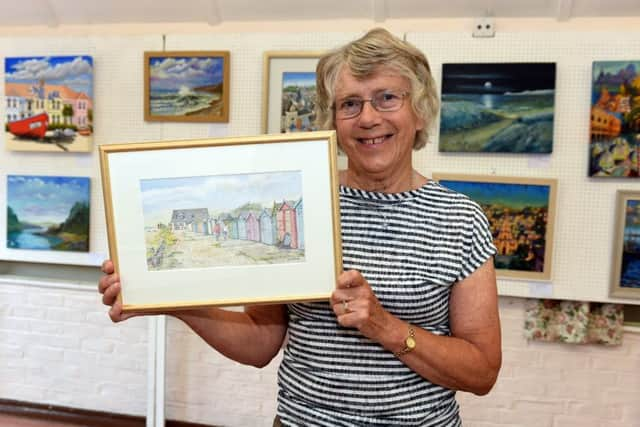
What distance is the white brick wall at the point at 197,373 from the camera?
226 centimetres

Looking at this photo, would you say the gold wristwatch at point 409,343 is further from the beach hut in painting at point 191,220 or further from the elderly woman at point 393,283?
the beach hut in painting at point 191,220

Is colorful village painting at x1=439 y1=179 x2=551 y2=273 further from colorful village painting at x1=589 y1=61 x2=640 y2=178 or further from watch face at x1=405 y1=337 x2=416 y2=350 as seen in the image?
Result: watch face at x1=405 y1=337 x2=416 y2=350

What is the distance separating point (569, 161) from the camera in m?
2.17

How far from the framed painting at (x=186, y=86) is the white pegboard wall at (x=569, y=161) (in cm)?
99

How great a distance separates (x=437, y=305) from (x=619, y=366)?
1.71 meters

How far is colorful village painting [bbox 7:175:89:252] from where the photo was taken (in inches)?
102

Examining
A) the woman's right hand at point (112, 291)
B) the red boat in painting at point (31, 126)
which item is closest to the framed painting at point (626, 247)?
the woman's right hand at point (112, 291)

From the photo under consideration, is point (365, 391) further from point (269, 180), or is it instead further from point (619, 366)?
point (619, 366)

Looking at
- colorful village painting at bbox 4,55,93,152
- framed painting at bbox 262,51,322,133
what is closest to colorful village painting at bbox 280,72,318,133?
framed painting at bbox 262,51,322,133

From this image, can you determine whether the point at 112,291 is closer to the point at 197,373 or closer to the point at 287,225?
the point at 287,225

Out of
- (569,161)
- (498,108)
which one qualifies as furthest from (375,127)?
(569,161)

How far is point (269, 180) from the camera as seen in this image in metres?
0.99

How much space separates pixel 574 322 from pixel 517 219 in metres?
0.53

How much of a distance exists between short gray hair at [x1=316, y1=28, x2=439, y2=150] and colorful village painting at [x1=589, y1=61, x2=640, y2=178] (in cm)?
136
